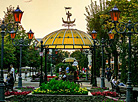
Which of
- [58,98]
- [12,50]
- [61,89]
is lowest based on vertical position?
[58,98]

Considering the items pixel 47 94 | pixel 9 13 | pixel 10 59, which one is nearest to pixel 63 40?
pixel 47 94

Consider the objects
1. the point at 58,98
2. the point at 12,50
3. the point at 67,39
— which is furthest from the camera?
the point at 12,50

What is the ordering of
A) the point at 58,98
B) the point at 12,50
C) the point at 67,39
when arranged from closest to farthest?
the point at 58,98, the point at 67,39, the point at 12,50

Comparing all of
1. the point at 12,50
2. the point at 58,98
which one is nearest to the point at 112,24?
the point at 12,50

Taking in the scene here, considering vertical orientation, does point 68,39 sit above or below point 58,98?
above

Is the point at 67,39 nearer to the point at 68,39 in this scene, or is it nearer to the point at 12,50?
A: the point at 68,39

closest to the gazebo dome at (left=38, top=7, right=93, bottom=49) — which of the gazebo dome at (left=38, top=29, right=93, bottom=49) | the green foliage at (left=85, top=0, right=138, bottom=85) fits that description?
the gazebo dome at (left=38, top=29, right=93, bottom=49)

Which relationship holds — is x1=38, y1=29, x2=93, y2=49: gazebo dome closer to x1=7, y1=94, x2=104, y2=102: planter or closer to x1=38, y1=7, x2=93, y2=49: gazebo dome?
x1=38, y1=7, x2=93, y2=49: gazebo dome

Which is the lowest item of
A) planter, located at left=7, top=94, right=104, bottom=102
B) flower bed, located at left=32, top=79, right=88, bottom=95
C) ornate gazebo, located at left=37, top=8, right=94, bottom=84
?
planter, located at left=7, top=94, right=104, bottom=102

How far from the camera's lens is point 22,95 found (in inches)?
843

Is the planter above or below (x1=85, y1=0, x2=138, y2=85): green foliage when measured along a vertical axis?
below

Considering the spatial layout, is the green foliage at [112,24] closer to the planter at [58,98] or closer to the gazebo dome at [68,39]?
the gazebo dome at [68,39]

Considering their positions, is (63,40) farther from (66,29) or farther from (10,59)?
(10,59)

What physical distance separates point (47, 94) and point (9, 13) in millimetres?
30256
